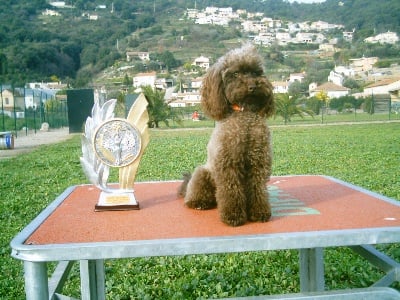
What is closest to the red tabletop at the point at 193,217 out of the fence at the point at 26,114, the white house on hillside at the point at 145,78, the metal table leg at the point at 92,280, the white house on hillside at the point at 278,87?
the metal table leg at the point at 92,280

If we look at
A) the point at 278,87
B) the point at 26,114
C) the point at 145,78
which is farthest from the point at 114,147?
the point at 145,78

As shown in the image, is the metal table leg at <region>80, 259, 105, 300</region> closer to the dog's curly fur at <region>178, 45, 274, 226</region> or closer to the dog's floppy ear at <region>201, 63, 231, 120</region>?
the dog's curly fur at <region>178, 45, 274, 226</region>

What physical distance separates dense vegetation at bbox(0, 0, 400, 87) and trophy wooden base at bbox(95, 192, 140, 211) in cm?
5207

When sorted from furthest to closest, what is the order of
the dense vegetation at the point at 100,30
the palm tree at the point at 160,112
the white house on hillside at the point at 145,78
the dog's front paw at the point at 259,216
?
the dense vegetation at the point at 100,30 < the white house on hillside at the point at 145,78 < the palm tree at the point at 160,112 < the dog's front paw at the point at 259,216

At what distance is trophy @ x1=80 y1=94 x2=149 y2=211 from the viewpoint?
2.42 metres

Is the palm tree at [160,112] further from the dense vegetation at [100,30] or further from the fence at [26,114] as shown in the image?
the dense vegetation at [100,30]

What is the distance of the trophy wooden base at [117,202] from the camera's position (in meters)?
2.49

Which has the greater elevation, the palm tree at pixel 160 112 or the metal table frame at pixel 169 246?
the metal table frame at pixel 169 246

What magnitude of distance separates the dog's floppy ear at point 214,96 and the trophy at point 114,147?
353mm

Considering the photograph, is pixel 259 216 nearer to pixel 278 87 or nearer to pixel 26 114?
pixel 278 87

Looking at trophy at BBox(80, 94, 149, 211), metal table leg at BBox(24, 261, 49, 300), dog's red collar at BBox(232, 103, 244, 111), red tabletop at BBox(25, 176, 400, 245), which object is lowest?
metal table leg at BBox(24, 261, 49, 300)

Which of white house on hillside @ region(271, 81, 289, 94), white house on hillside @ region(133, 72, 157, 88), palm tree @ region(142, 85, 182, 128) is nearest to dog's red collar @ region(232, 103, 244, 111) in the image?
white house on hillside @ region(271, 81, 289, 94)

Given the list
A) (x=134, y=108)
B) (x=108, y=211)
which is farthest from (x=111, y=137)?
(x=108, y=211)

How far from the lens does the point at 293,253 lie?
459cm
